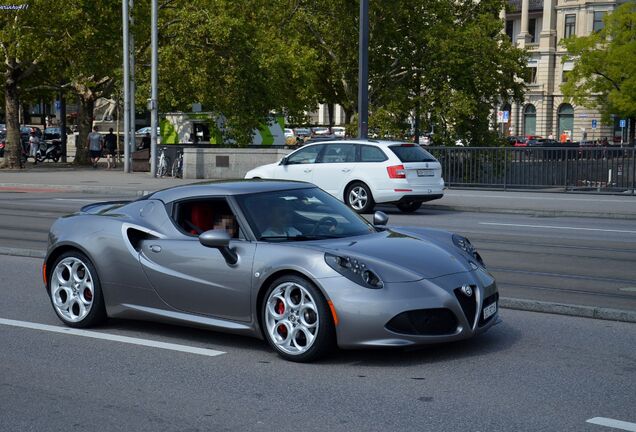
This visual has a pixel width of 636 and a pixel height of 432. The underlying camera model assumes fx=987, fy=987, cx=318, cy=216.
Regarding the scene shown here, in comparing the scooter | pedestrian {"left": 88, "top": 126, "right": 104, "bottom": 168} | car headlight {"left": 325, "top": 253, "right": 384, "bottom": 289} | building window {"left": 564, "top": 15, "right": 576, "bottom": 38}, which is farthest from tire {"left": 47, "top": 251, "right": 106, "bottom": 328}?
building window {"left": 564, "top": 15, "right": 576, "bottom": 38}

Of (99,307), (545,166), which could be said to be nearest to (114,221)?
(99,307)

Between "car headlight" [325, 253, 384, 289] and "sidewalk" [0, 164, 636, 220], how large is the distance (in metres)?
14.6

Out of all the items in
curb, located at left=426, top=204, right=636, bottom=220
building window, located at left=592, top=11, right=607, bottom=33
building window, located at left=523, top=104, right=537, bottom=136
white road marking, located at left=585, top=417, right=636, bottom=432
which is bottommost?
curb, located at left=426, top=204, right=636, bottom=220

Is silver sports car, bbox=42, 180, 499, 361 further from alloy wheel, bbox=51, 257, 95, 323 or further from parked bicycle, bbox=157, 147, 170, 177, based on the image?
parked bicycle, bbox=157, 147, 170, 177

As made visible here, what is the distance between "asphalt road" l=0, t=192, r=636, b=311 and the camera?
1006 cm

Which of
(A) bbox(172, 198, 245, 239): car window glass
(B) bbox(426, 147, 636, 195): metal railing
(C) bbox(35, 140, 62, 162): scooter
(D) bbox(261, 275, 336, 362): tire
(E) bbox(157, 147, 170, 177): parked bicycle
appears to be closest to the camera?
(D) bbox(261, 275, 336, 362): tire

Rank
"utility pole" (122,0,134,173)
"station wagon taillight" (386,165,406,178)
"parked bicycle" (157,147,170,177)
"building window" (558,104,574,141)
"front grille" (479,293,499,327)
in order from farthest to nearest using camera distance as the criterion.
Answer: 1. "building window" (558,104,574,141)
2. "utility pole" (122,0,134,173)
3. "parked bicycle" (157,147,170,177)
4. "station wagon taillight" (386,165,406,178)
5. "front grille" (479,293,499,327)

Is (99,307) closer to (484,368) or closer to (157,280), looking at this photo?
(157,280)

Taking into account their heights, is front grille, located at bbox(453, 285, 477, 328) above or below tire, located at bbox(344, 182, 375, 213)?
above

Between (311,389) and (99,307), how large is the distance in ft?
8.35

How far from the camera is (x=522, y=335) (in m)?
7.70

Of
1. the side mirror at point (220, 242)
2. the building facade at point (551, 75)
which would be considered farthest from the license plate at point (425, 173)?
the building facade at point (551, 75)

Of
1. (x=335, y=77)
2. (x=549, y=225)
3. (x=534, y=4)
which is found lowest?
(x=549, y=225)

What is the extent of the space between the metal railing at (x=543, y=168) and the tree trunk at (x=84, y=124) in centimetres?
1932
